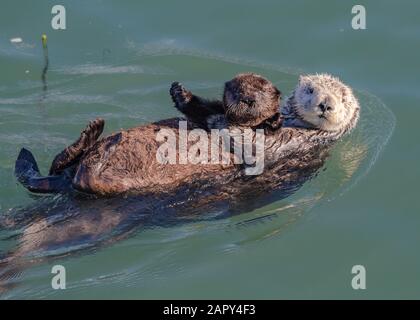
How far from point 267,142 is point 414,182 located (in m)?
1.44

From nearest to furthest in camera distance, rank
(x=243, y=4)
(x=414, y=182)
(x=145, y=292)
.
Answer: (x=145, y=292) → (x=414, y=182) → (x=243, y=4)

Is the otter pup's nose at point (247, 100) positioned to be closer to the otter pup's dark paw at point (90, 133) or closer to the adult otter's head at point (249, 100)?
the adult otter's head at point (249, 100)

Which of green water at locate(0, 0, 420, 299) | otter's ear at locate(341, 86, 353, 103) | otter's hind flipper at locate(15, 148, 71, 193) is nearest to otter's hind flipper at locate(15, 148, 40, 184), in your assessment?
otter's hind flipper at locate(15, 148, 71, 193)

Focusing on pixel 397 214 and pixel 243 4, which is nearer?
pixel 397 214

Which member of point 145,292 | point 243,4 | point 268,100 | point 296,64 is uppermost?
point 243,4

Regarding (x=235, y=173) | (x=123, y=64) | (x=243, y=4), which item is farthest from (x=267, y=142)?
(x=243, y=4)

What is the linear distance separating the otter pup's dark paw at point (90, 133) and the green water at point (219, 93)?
0.62 meters

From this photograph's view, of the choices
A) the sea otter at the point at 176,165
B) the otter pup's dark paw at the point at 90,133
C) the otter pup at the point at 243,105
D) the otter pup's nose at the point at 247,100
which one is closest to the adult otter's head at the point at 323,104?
the sea otter at the point at 176,165

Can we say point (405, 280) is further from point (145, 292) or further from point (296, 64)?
point (296, 64)

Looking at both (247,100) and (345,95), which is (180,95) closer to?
(247,100)

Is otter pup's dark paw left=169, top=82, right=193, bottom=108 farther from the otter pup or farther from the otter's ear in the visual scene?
the otter's ear

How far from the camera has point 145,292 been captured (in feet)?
18.0

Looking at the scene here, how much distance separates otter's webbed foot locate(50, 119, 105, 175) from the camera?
5.89 m

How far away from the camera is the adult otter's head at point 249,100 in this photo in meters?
6.02
